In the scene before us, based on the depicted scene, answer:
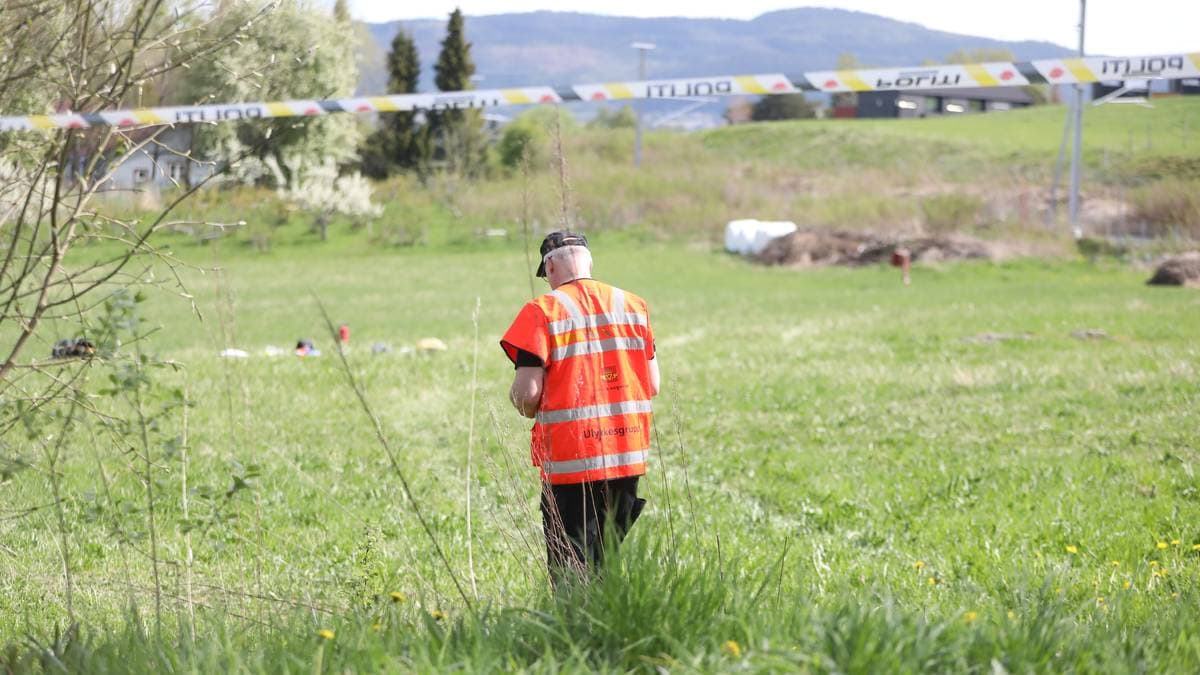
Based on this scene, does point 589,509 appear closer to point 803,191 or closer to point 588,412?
point 588,412

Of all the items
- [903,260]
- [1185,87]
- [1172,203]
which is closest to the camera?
[1185,87]

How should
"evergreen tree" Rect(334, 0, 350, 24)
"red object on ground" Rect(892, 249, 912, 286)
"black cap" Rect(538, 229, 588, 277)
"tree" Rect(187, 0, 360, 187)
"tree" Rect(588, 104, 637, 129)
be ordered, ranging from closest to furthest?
"black cap" Rect(538, 229, 588, 277)
"tree" Rect(187, 0, 360, 187)
"evergreen tree" Rect(334, 0, 350, 24)
"red object on ground" Rect(892, 249, 912, 286)
"tree" Rect(588, 104, 637, 129)

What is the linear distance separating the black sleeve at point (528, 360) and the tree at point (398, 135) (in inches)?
2266

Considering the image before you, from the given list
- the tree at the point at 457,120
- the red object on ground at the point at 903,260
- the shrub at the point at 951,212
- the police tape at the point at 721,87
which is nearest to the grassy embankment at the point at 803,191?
the shrub at the point at 951,212

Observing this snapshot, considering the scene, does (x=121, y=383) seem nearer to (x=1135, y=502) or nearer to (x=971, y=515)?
(x=971, y=515)

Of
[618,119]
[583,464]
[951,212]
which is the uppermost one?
[618,119]

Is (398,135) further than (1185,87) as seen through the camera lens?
Yes

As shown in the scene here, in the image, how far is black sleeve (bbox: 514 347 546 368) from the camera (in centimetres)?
511

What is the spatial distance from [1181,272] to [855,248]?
38.9ft

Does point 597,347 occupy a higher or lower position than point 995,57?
lower

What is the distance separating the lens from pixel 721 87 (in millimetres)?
6922

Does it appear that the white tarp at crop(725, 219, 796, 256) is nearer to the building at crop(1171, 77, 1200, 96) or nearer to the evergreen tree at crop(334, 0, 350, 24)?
the evergreen tree at crop(334, 0, 350, 24)

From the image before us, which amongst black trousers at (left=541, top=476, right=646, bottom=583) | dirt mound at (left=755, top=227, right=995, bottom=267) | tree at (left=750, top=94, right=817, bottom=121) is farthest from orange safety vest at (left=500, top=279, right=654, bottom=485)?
tree at (left=750, top=94, right=817, bottom=121)

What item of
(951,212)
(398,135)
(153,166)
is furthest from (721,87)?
(398,135)
